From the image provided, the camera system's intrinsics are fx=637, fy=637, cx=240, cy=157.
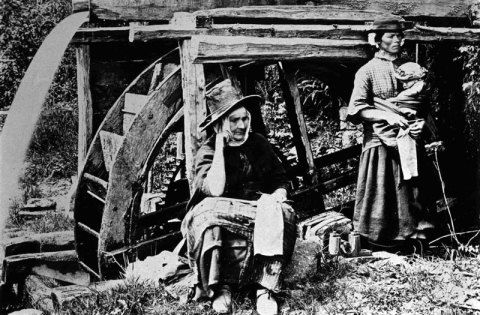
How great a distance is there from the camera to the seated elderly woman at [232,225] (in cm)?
536

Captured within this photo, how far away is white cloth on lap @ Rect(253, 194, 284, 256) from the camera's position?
536cm

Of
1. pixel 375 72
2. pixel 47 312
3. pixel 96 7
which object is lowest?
pixel 47 312

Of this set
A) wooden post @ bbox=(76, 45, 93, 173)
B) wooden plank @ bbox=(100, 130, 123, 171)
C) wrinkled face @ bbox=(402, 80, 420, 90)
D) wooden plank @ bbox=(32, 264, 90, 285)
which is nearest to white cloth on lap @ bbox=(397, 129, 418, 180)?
wrinkled face @ bbox=(402, 80, 420, 90)

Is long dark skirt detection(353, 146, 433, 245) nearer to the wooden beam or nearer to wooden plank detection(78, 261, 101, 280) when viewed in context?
wooden plank detection(78, 261, 101, 280)

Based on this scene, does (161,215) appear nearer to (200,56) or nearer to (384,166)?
(200,56)

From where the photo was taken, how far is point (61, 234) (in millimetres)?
8719

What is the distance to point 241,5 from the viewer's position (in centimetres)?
786

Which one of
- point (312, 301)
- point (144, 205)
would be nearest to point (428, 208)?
point (312, 301)

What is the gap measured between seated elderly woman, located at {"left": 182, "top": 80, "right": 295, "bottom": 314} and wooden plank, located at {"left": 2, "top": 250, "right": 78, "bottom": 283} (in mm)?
2869

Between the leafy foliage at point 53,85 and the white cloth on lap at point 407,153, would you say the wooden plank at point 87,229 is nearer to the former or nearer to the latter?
the white cloth on lap at point 407,153

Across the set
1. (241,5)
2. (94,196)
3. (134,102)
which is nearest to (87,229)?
(94,196)

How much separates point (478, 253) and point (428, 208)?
709 mm

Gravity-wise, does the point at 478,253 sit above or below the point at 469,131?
below

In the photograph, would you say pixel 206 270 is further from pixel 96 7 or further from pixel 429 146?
pixel 429 146
